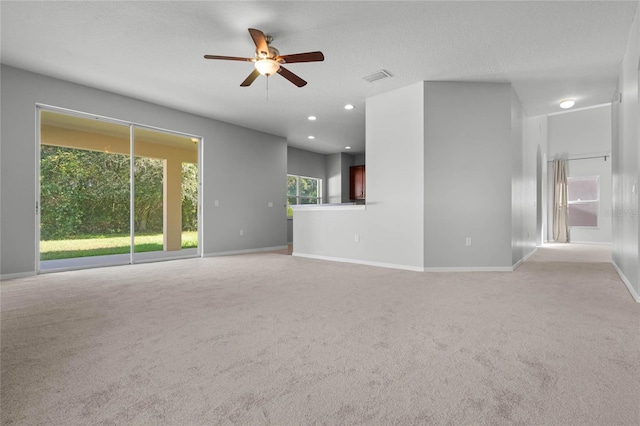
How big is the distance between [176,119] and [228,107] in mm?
1026

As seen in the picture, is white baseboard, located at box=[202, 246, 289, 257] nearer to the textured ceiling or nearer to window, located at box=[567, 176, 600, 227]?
the textured ceiling

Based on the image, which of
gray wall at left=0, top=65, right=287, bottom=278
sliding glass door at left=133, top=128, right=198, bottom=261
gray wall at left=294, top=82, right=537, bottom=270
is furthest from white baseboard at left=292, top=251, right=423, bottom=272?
sliding glass door at left=133, top=128, right=198, bottom=261

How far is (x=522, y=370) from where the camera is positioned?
1.61 metres

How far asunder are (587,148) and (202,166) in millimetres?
9706

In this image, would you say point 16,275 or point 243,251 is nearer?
point 16,275

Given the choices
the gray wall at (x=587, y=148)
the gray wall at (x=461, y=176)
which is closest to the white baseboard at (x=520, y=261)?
the gray wall at (x=461, y=176)

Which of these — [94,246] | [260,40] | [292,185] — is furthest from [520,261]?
[94,246]

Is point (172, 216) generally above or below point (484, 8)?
below

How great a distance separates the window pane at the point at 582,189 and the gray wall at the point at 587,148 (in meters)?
0.20

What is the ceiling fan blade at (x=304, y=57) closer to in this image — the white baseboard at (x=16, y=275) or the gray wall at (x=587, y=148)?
the white baseboard at (x=16, y=275)

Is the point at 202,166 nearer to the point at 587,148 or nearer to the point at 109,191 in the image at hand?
the point at 109,191

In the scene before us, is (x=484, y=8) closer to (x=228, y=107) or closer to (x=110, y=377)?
(x=110, y=377)

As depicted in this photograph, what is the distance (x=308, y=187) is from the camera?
32.4 feet

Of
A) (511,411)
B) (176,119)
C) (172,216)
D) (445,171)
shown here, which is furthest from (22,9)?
(445,171)
